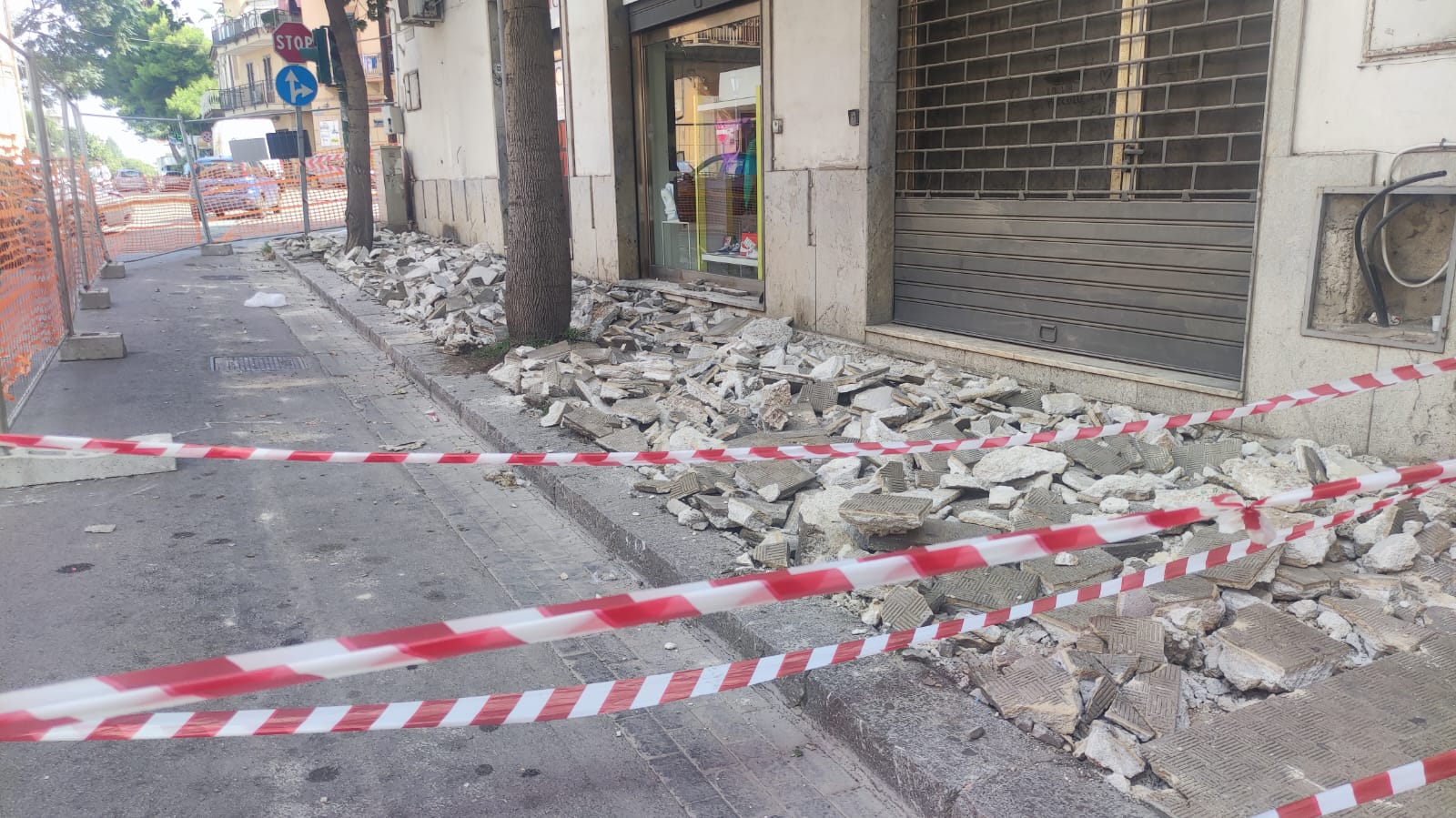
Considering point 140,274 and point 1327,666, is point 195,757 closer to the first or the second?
point 1327,666

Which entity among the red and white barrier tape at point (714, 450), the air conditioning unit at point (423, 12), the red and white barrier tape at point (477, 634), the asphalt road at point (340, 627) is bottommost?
the asphalt road at point (340, 627)

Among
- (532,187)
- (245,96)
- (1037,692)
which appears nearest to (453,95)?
(532,187)

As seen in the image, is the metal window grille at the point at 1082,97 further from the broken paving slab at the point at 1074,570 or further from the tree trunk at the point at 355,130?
the tree trunk at the point at 355,130

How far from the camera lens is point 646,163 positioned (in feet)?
41.5

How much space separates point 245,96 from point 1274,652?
254ft

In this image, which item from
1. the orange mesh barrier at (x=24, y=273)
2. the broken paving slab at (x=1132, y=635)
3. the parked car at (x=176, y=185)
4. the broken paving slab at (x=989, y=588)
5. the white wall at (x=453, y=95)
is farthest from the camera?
the parked car at (x=176, y=185)

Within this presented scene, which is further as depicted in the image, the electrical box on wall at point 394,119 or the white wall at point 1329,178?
the electrical box on wall at point 394,119

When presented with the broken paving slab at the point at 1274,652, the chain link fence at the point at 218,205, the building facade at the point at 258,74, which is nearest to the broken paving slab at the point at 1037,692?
the broken paving slab at the point at 1274,652

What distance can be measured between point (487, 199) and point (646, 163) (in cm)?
529

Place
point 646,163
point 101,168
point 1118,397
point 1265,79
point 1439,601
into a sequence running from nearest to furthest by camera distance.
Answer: point 1439,601 → point 1265,79 → point 1118,397 → point 646,163 → point 101,168

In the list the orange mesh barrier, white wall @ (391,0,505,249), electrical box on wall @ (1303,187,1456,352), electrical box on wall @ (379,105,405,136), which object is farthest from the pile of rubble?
electrical box on wall @ (379,105,405,136)

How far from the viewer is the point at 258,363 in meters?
9.53

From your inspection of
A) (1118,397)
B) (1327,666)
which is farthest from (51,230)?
(1327,666)

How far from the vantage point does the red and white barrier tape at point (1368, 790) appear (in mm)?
2279
